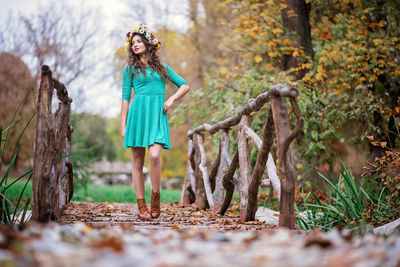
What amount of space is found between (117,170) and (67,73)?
21.5m

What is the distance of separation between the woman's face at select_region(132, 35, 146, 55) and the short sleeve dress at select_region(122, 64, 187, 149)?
190 millimetres

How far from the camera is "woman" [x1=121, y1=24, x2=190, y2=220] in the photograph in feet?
12.7

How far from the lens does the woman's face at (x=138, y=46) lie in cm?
404

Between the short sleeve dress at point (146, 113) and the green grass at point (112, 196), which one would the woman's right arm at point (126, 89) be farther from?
the green grass at point (112, 196)

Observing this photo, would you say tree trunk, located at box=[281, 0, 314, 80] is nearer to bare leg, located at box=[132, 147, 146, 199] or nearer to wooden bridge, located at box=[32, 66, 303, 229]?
wooden bridge, located at box=[32, 66, 303, 229]

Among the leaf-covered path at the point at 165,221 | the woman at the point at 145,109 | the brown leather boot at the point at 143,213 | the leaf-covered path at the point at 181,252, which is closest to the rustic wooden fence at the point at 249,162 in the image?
the leaf-covered path at the point at 165,221

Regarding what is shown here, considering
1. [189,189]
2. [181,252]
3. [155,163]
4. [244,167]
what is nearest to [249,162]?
[244,167]

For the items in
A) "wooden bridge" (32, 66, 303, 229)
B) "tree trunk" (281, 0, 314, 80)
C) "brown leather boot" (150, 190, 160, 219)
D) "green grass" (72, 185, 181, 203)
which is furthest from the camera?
"green grass" (72, 185, 181, 203)

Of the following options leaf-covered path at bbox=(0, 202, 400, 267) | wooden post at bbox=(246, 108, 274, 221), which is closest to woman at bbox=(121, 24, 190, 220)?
wooden post at bbox=(246, 108, 274, 221)

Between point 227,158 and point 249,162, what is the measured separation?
0.72 meters

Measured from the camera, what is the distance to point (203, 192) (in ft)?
18.4

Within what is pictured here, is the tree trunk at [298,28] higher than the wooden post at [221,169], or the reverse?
the tree trunk at [298,28]

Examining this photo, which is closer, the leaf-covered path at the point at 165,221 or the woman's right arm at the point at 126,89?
the leaf-covered path at the point at 165,221

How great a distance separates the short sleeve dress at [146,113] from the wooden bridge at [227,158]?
670mm
